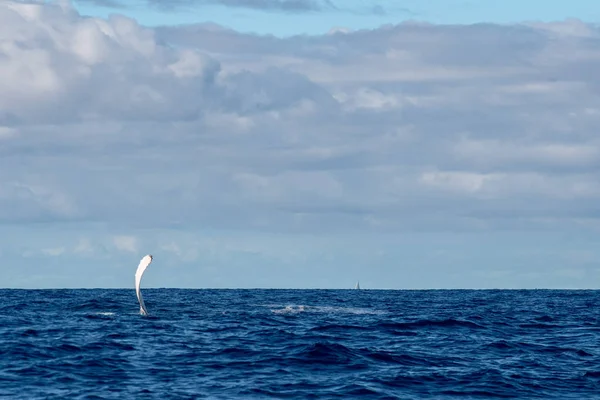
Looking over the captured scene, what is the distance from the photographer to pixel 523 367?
1924 inches

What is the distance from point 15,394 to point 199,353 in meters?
13.6

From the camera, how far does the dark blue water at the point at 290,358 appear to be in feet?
134

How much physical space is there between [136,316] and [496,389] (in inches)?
1582

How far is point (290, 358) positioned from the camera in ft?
161

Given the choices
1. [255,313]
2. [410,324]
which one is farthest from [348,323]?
[255,313]

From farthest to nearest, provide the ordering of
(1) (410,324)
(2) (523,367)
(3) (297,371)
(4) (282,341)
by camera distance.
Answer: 1. (1) (410,324)
2. (4) (282,341)
3. (2) (523,367)
4. (3) (297,371)

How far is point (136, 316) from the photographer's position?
76250 millimetres

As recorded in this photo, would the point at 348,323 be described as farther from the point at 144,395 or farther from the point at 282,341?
the point at 144,395

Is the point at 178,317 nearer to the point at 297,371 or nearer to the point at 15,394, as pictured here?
the point at 297,371

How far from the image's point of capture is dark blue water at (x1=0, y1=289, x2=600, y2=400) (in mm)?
40750

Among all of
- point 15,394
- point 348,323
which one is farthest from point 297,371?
point 348,323

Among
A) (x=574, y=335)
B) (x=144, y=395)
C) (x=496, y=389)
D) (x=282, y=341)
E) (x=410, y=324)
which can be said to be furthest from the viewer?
(x=410, y=324)

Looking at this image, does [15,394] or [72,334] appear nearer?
[15,394]

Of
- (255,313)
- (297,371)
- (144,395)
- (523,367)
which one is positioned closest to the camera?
(144,395)
